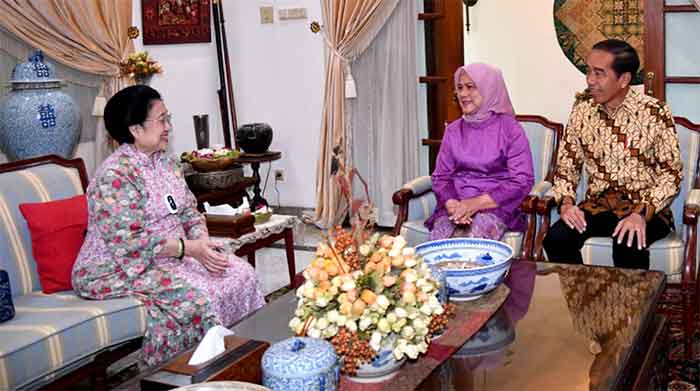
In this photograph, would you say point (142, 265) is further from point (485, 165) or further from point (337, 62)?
point (337, 62)

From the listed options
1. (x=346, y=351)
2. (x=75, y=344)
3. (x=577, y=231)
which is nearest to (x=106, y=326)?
(x=75, y=344)

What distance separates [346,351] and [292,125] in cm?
451

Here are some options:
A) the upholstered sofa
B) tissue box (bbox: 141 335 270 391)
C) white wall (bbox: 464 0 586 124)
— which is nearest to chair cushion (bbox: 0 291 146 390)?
the upholstered sofa

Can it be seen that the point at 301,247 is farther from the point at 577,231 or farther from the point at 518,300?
the point at 518,300

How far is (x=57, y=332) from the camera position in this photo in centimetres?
301

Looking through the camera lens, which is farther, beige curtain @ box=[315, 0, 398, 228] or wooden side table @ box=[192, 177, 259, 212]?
beige curtain @ box=[315, 0, 398, 228]

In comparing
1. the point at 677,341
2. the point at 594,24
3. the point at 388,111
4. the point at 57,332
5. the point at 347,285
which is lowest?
the point at 677,341

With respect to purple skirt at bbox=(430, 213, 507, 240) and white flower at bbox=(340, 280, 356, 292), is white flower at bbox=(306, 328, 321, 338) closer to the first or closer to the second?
white flower at bbox=(340, 280, 356, 292)

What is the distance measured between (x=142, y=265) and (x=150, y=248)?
7 cm

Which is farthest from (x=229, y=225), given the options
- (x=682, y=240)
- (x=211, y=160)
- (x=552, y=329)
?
(x=682, y=240)

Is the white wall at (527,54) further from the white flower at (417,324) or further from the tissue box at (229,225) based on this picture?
the white flower at (417,324)

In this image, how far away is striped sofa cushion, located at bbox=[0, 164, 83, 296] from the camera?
3443 millimetres

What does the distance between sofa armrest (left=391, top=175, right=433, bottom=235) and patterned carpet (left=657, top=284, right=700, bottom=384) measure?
1.30m

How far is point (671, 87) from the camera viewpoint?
4.80 m
